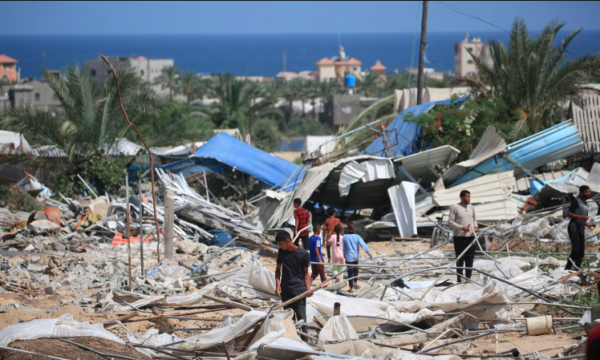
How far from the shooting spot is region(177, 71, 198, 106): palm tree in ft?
228

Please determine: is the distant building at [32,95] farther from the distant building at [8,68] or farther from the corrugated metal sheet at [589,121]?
the corrugated metal sheet at [589,121]

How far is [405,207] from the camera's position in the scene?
1284 cm

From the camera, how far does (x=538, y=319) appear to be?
627cm

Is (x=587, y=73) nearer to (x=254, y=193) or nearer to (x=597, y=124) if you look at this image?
(x=597, y=124)

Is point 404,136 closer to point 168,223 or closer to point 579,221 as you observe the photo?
point 168,223

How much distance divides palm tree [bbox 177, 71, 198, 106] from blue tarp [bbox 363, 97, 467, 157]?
5370 cm

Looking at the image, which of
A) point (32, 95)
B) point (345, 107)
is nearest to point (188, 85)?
point (32, 95)

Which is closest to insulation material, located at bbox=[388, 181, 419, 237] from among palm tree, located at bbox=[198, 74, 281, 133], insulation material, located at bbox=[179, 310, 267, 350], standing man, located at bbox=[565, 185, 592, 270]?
standing man, located at bbox=[565, 185, 592, 270]

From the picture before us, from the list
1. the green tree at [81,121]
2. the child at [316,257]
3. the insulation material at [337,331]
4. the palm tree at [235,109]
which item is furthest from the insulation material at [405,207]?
the palm tree at [235,109]

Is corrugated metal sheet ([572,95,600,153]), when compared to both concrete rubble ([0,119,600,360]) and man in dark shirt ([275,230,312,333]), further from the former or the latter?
man in dark shirt ([275,230,312,333])

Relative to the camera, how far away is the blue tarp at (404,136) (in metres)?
15.9

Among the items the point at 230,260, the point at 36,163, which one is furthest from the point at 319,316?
the point at 36,163

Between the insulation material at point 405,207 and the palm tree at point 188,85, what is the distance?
189ft

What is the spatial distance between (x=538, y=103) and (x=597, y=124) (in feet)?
5.44
